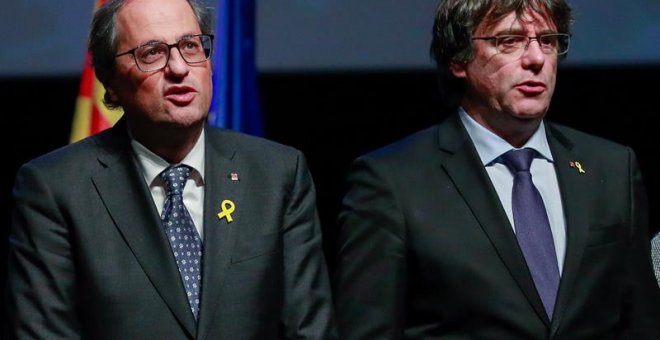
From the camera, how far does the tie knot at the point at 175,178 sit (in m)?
3.42

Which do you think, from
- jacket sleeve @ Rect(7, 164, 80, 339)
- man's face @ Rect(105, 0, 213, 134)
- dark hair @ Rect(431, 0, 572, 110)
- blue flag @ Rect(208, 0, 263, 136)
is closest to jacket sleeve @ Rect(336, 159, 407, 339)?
dark hair @ Rect(431, 0, 572, 110)

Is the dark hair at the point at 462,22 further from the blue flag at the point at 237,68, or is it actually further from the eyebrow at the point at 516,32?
the blue flag at the point at 237,68

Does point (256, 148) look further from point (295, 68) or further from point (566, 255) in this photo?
point (295, 68)

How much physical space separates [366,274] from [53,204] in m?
0.75

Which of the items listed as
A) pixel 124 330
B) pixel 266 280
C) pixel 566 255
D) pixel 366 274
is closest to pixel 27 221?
pixel 124 330

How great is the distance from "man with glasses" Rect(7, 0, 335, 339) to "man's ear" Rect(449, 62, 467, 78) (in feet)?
1.70

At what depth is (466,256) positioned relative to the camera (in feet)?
11.7

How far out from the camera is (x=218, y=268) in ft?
11.0

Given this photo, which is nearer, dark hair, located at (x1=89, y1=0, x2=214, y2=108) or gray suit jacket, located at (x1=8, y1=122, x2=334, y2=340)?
gray suit jacket, located at (x1=8, y1=122, x2=334, y2=340)

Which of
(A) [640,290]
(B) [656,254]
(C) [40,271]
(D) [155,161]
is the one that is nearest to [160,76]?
(D) [155,161]

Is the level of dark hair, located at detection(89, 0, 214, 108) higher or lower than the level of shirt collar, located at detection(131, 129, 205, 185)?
higher

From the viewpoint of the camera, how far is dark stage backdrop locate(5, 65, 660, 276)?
585 cm

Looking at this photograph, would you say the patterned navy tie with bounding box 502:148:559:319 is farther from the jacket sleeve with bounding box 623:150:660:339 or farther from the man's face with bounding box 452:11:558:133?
the jacket sleeve with bounding box 623:150:660:339

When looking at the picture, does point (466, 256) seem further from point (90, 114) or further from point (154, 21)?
point (90, 114)
